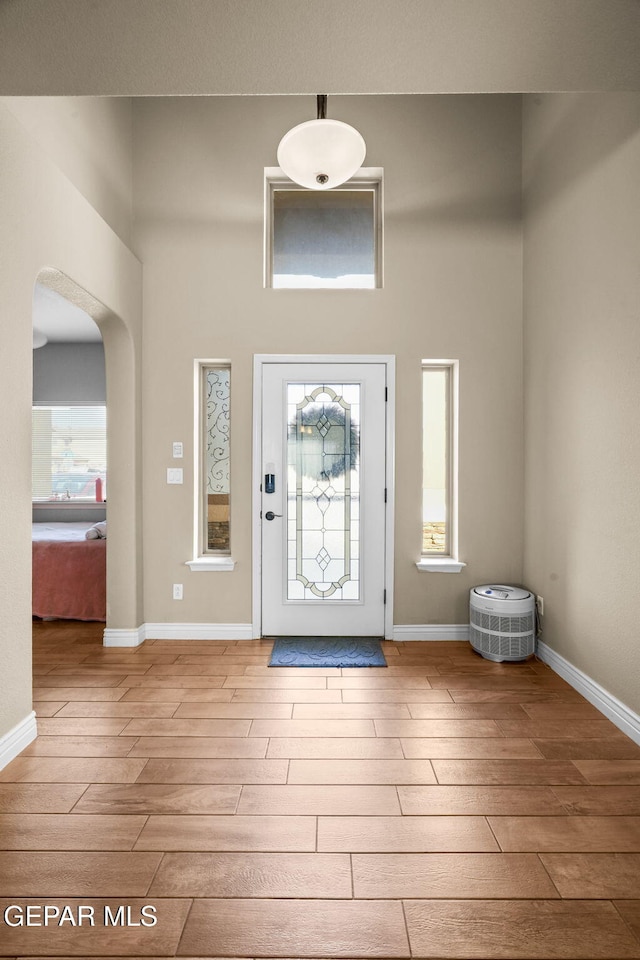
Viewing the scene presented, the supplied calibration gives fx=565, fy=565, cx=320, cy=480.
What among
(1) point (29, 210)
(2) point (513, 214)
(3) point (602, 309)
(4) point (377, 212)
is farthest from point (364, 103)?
(1) point (29, 210)

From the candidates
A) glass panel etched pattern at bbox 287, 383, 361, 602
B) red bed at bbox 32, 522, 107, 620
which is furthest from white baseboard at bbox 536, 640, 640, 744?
red bed at bbox 32, 522, 107, 620

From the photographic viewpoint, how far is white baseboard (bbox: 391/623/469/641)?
4.09m

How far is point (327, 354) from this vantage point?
13.3 feet

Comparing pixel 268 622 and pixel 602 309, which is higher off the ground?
pixel 602 309

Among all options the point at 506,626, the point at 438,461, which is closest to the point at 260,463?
the point at 438,461

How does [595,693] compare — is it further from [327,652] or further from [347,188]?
[347,188]

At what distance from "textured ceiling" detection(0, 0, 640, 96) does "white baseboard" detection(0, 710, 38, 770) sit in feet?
8.42

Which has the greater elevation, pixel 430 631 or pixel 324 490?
pixel 324 490

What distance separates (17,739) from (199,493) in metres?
2.08

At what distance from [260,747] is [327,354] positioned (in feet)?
8.56

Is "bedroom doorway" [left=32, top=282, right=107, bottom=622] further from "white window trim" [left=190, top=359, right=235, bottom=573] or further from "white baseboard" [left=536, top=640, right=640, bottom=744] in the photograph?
"white baseboard" [left=536, top=640, right=640, bottom=744]

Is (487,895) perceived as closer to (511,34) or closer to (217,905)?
(217,905)

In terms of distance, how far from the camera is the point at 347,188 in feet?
13.9

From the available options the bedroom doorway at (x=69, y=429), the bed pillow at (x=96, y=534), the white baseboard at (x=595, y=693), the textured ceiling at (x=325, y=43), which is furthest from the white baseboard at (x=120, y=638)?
the bedroom doorway at (x=69, y=429)
